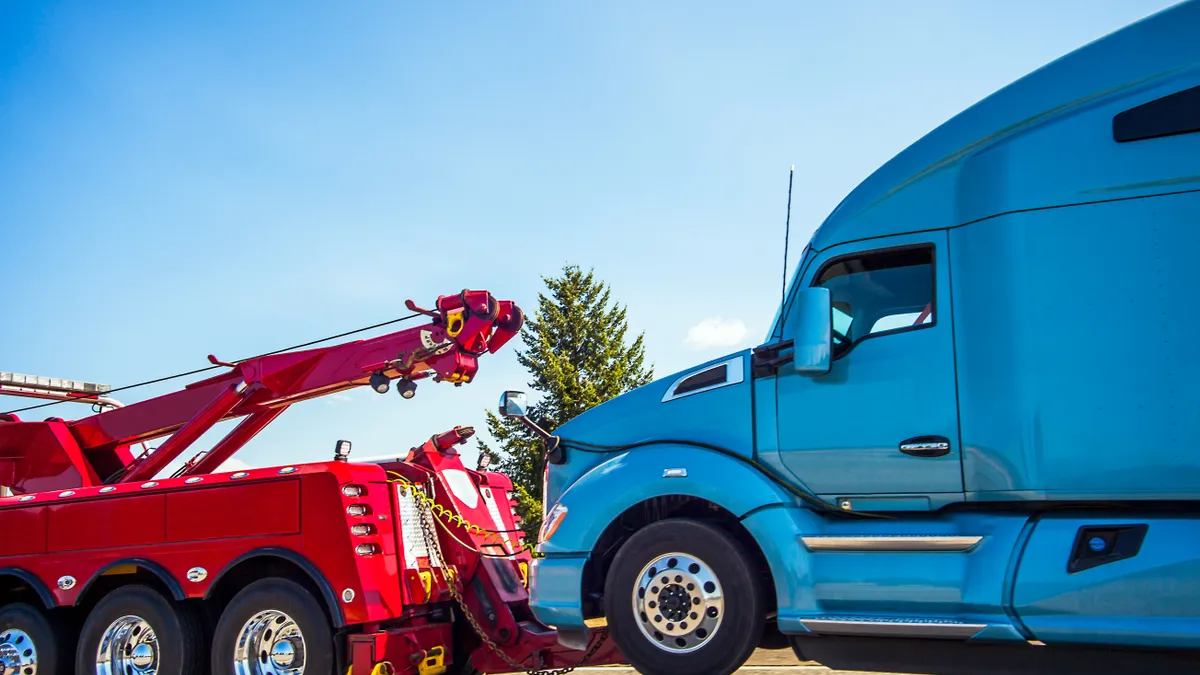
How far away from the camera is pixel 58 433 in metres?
10.4

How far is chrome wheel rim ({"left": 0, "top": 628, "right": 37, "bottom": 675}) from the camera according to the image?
822cm

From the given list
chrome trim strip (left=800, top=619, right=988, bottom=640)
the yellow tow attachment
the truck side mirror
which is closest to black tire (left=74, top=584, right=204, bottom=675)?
the yellow tow attachment

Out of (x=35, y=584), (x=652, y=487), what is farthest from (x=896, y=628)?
(x=35, y=584)

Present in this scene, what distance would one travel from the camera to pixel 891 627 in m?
5.12

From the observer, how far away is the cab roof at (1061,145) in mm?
4977

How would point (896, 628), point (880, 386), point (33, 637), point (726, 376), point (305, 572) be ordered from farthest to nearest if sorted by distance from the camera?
point (33, 637) < point (305, 572) < point (726, 376) < point (880, 386) < point (896, 628)

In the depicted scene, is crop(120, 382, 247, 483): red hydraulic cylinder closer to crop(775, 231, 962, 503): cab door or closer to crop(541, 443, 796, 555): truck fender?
crop(541, 443, 796, 555): truck fender

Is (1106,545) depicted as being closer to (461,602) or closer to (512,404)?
(512,404)

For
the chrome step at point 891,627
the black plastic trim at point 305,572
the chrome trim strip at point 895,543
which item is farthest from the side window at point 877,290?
the black plastic trim at point 305,572

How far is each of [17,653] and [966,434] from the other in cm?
772

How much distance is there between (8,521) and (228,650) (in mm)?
2755

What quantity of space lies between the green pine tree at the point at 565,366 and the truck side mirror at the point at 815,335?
21.9 metres

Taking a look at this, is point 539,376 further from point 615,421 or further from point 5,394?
point 615,421

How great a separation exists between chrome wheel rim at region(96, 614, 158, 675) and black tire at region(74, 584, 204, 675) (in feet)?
0.04
